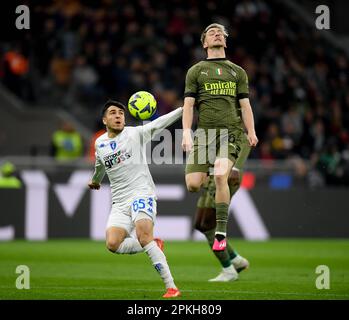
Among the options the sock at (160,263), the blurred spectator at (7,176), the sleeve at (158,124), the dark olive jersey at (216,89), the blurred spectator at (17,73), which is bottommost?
the sock at (160,263)

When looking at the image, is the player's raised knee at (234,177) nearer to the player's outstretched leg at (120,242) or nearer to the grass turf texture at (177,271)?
the grass turf texture at (177,271)

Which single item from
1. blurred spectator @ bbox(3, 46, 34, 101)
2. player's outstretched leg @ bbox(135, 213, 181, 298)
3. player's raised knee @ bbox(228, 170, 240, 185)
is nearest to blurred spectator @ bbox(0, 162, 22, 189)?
blurred spectator @ bbox(3, 46, 34, 101)

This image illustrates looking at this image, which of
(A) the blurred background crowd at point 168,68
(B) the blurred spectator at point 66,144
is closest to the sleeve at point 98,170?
(B) the blurred spectator at point 66,144

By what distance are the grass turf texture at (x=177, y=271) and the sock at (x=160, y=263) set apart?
0.22 metres

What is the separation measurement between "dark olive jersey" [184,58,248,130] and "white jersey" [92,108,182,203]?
0.71 meters

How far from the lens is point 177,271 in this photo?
13781mm

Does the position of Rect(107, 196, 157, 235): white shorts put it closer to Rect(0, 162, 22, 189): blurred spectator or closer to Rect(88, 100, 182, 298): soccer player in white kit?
Rect(88, 100, 182, 298): soccer player in white kit

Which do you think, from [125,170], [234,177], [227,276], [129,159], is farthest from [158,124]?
[227,276]

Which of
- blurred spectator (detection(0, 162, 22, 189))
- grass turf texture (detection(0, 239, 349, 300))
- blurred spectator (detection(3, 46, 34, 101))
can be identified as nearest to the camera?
grass turf texture (detection(0, 239, 349, 300))

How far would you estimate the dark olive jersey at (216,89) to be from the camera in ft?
37.8

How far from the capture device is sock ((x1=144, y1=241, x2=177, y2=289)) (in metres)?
10.1

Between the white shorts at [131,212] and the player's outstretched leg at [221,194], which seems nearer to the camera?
the white shorts at [131,212]

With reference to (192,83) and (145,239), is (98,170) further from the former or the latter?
(192,83)
